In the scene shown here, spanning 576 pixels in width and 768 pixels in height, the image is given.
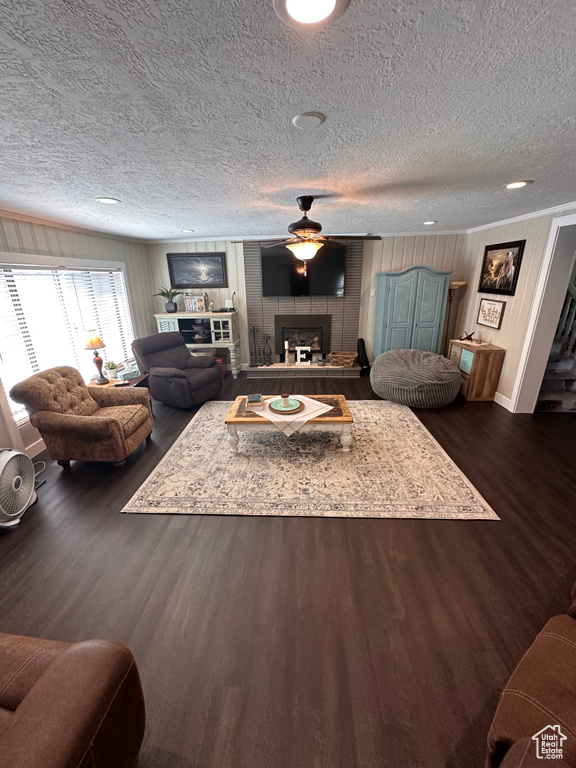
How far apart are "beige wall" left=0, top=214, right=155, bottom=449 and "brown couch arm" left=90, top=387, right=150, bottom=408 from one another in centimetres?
69

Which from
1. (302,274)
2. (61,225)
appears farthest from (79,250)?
(302,274)

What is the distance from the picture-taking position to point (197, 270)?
564 centimetres

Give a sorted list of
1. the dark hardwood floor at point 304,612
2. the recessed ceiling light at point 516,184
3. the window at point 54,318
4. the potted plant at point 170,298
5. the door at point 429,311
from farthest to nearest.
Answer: the potted plant at point 170,298 < the door at point 429,311 < the window at point 54,318 < the recessed ceiling light at point 516,184 < the dark hardwood floor at point 304,612

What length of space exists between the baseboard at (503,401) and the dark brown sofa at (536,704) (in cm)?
352

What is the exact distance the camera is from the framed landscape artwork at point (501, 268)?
3959 millimetres

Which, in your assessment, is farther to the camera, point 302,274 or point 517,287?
point 302,274

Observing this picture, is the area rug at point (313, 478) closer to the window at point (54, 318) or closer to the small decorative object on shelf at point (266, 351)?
the window at point (54, 318)

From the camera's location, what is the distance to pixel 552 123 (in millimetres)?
1437

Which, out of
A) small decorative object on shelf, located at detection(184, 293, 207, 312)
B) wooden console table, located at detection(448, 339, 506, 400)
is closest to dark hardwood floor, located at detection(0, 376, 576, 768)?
wooden console table, located at detection(448, 339, 506, 400)

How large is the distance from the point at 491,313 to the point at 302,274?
3.08 metres

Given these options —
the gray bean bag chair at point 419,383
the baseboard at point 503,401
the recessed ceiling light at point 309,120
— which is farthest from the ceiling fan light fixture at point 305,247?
the baseboard at point 503,401

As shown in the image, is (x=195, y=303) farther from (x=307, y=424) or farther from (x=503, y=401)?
(x=503, y=401)

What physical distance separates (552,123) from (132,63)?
1.83 m

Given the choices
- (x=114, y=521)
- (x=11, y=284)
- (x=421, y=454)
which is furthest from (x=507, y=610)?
(x=11, y=284)
